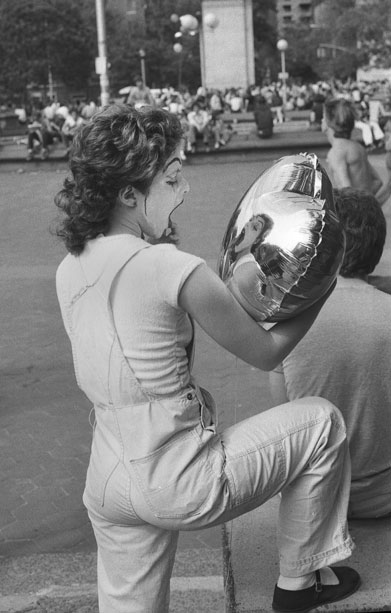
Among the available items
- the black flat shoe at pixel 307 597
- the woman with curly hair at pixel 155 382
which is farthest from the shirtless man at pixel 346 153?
the woman with curly hair at pixel 155 382

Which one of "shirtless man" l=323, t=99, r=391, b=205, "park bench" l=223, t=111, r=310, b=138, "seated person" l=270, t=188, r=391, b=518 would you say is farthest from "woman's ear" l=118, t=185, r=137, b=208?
"park bench" l=223, t=111, r=310, b=138

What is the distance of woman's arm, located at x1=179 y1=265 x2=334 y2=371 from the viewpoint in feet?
6.63

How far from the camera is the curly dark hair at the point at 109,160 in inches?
81.5

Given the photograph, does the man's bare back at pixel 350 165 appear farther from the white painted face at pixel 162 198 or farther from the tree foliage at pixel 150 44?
the tree foliage at pixel 150 44

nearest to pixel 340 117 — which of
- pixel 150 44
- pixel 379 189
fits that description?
pixel 379 189

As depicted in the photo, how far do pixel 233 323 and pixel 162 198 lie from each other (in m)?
0.35

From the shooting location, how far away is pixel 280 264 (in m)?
2.13

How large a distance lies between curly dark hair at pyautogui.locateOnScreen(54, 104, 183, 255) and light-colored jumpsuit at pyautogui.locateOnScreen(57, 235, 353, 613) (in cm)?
7

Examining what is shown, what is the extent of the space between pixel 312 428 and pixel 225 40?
40.9 meters

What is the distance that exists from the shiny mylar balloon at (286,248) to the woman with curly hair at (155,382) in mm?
62

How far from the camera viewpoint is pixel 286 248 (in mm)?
2131

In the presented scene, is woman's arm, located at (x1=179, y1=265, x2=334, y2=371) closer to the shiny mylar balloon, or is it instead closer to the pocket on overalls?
the shiny mylar balloon

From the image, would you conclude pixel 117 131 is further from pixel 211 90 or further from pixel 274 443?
pixel 211 90

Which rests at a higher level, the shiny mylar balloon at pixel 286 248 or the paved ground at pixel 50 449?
the shiny mylar balloon at pixel 286 248
